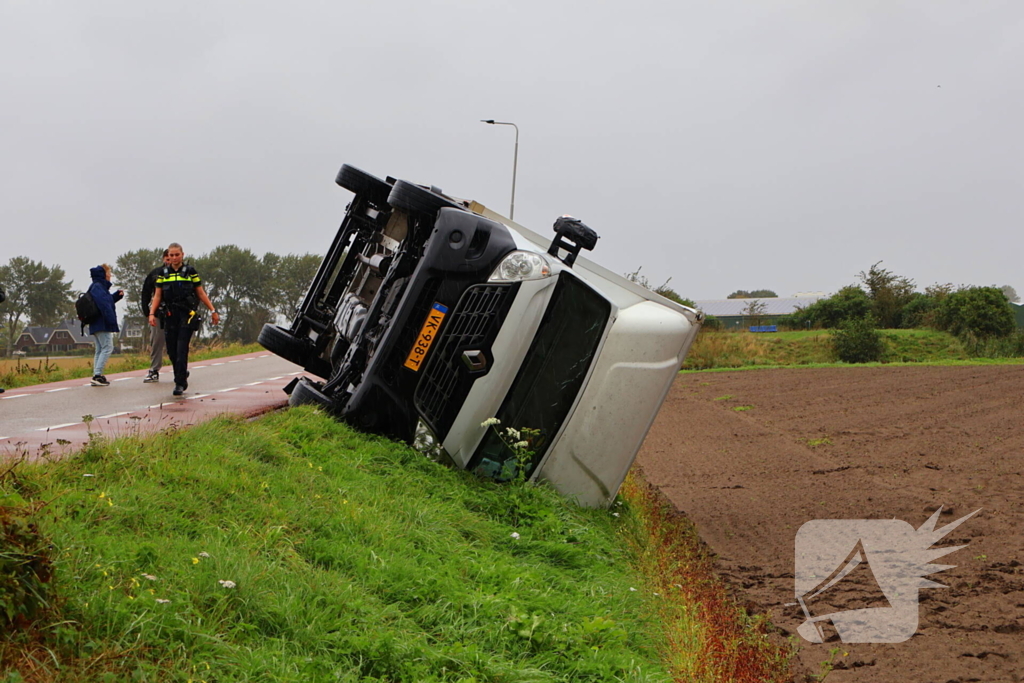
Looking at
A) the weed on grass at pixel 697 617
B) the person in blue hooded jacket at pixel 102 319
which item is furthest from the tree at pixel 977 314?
the person in blue hooded jacket at pixel 102 319

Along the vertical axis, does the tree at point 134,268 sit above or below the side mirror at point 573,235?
below

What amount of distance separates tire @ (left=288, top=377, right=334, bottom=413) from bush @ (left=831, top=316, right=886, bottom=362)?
27.1 metres

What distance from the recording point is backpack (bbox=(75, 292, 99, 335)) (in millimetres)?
12062

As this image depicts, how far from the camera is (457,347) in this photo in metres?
6.19

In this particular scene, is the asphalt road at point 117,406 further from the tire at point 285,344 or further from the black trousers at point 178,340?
the tire at point 285,344

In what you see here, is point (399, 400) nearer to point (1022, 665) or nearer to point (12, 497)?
point (12, 497)

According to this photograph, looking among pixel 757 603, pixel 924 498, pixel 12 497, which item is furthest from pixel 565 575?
pixel 924 498

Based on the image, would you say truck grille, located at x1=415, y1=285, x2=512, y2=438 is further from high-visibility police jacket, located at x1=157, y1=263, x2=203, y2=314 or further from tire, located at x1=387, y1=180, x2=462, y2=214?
high-visibility police jacket, located at x1=157, y1=263, x2=203, y2=314

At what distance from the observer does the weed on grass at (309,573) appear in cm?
311

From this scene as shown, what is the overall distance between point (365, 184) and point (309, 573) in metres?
5.13

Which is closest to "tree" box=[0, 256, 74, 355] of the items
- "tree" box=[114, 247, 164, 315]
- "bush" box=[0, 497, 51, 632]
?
"tree" box=[114, 247, 164, 315]

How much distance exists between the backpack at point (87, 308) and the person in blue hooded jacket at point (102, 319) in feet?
0.16

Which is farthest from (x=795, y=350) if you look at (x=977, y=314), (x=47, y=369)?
(x=47, y=369)

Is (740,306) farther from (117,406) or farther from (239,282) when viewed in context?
(117,406)
